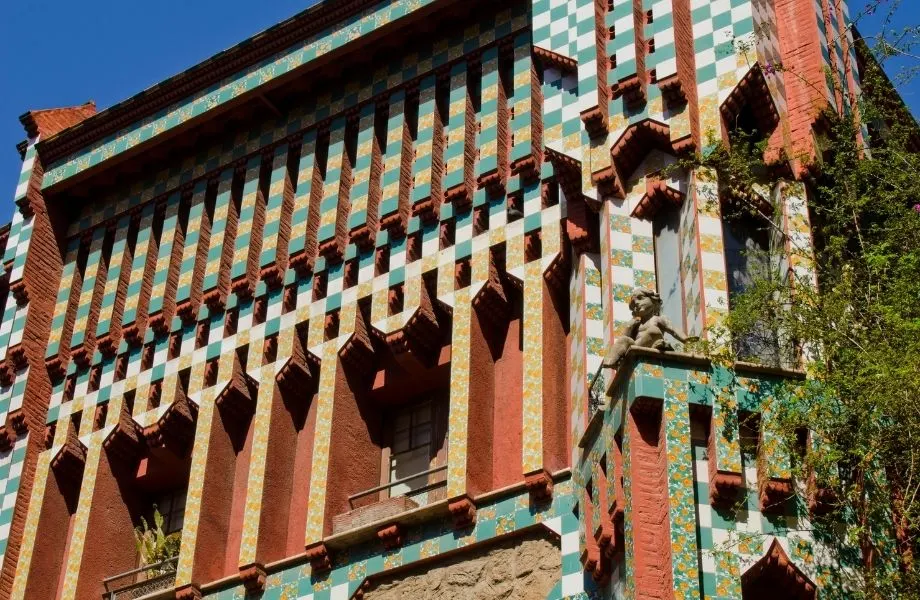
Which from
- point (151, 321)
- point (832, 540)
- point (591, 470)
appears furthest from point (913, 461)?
point (151, 321)

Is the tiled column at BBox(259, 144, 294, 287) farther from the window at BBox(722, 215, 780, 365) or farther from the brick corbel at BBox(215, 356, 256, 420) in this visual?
the window at BBox(722, 215, 780, 365)

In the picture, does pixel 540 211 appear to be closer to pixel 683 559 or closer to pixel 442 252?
pixel 442 252

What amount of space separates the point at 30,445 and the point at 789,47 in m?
10.1

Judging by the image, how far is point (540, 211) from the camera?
63.6 feet

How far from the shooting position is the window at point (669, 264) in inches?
671

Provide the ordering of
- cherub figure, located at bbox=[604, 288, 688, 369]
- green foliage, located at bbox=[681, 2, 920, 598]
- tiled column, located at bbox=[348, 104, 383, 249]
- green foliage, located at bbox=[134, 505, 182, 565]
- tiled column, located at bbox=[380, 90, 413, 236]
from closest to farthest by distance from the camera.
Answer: green foliage, located at bbox=[681, 2, 920, 598], cherub figure, located at bbox=[604, 288, 688, 369], tiled column, located at bbox=[380, 90, 413, 236], tiled column, located at bbox=[348, 104, 383, 249], green foliage, located at bbox=[134, 505, 182, 565]

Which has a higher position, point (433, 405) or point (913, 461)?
point (433, 405)

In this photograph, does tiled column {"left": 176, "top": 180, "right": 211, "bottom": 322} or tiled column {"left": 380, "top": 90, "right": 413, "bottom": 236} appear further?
tiled column {"left": 176, "top": 180, "right": 211, "bottom": 322}

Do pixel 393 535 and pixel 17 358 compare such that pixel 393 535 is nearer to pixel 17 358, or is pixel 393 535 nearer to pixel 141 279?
pixel 141 279

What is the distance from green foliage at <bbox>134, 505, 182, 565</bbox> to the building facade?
0.17 meters

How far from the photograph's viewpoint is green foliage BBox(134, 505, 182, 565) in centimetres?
Result: 2088

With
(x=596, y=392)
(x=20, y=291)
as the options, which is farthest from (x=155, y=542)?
(x=596, y=392)

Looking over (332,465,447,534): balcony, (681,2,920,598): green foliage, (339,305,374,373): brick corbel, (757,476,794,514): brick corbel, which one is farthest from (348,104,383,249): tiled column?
(757,476,794,514): brick corbel

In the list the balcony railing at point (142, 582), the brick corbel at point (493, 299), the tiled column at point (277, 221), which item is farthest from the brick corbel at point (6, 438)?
the brick corbel at point (493, 299)
